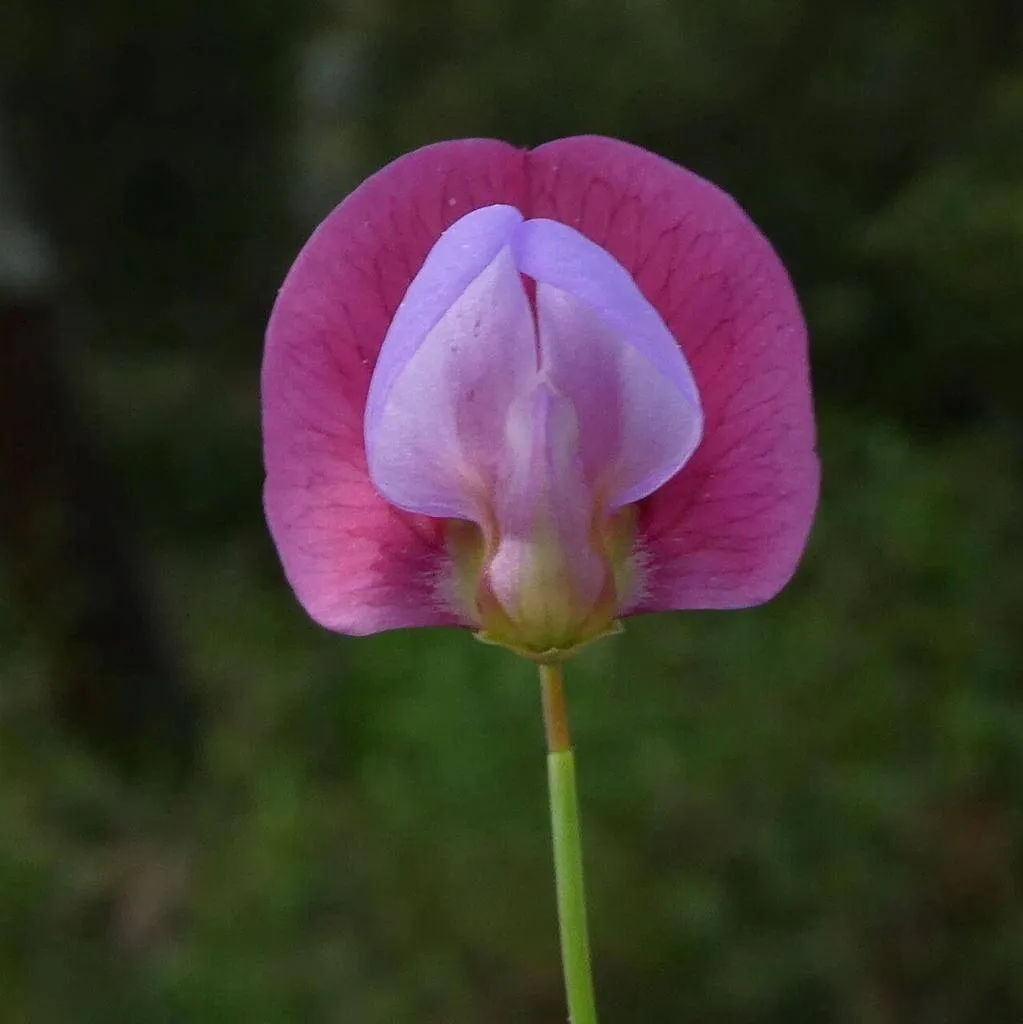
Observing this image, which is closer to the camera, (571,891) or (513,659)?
(571,891)

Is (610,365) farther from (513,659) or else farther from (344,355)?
(513,659)

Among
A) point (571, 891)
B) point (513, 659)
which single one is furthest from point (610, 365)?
point (513, 659)

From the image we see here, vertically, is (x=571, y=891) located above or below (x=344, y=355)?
below

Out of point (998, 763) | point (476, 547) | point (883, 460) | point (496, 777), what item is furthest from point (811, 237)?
point (476, 547)

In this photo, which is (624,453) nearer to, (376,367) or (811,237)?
(376,367)

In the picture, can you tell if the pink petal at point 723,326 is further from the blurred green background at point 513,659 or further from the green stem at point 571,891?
the blurred green background at point 513,659

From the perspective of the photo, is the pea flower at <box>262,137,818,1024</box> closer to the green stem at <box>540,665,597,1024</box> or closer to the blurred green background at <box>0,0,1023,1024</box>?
the green stem at <box>540,665,597,1024</box>
